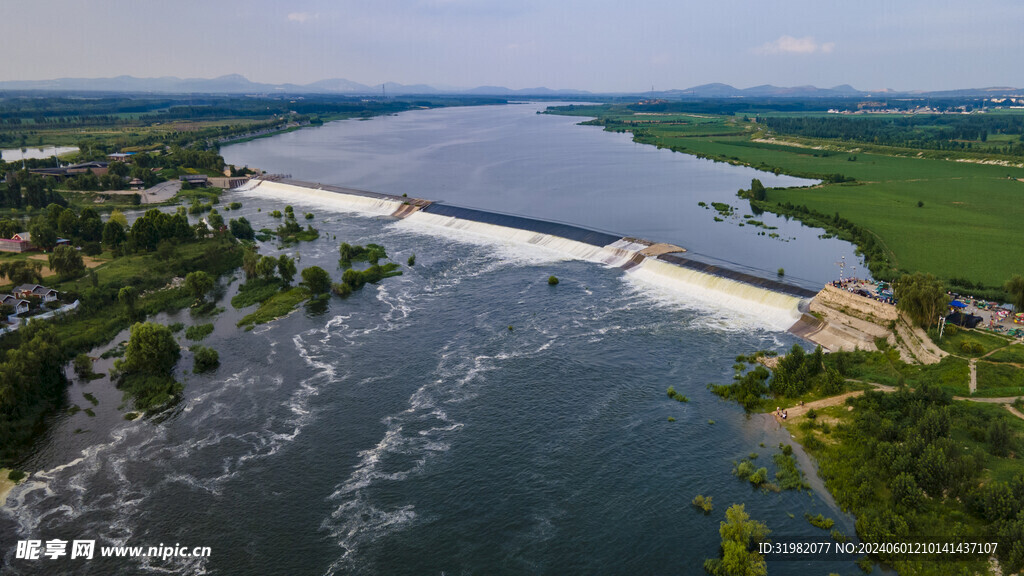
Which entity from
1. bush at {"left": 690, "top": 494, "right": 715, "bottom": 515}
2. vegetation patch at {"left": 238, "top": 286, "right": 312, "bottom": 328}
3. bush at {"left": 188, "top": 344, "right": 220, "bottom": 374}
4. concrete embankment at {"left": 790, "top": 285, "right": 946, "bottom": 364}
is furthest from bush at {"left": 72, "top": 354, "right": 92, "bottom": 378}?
concrete embankment at {"left": 790, "top": 285, "right": 946, "bottom": 364}

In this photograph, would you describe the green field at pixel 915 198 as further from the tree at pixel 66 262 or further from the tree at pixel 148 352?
the tree at pixel 66 262

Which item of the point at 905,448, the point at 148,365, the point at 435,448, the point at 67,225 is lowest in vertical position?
the point at 435,448

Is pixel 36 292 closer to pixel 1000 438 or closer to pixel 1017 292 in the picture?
pixel 1000 438

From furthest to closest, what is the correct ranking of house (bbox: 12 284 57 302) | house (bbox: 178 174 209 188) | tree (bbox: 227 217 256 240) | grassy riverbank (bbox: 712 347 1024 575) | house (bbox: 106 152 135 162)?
1. house (bbox: 106 152 135 162)
2. house (bbox: 178 174 209 188)
3. tree (bbox: 227 217 256 240)
4. house (bbox: 12 284 57 302)
5. grassy riverbank (bbox: 712 347 1024 575)

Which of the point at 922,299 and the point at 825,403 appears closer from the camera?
the point at 825,403

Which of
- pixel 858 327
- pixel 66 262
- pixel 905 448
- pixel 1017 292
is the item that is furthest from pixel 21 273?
pixel 1017 292

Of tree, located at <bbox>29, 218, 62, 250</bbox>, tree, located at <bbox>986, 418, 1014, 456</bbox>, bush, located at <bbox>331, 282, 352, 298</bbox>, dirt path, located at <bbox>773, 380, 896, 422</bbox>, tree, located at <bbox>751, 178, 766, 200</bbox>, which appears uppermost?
tree, located at <bbox>751, 178, 766, 200</bbox>

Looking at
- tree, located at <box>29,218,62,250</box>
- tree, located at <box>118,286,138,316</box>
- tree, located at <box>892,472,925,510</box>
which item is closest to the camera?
tree, located at <box>892,472,925,510</box>

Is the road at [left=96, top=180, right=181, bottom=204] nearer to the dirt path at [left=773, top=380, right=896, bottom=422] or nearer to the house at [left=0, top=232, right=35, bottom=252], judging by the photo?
the house at [left=0, top=232, right=35, bottom=252]
